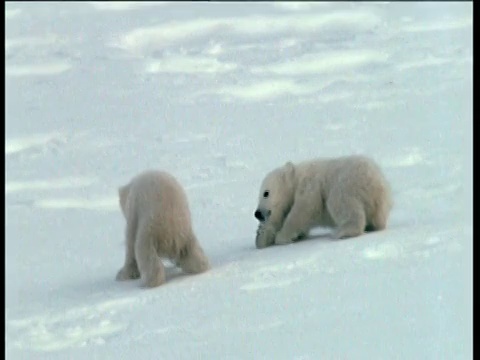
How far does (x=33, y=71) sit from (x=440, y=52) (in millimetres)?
4534

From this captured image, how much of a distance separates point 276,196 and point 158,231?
3.94 ft

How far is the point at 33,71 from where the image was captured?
11938 millimetres

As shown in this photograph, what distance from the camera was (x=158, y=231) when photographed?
258 inches

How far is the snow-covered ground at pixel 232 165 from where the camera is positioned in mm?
5352

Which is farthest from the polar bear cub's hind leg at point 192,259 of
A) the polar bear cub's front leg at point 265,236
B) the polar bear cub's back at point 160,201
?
the polar bear cub's front leg at point 265,236

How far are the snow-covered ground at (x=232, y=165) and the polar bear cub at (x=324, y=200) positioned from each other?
197mm

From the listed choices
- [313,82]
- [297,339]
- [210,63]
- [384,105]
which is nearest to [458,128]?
[384,105]

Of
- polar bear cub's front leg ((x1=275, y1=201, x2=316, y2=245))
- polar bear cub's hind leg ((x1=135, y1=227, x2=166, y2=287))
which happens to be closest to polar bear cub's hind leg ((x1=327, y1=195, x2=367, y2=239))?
polar bear cub's front leg ((x1=275, y1=201, x2=316, y2=245))

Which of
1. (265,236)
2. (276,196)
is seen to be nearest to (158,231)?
(265,236)

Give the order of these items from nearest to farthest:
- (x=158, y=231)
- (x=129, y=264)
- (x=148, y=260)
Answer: (x=148, y=260)
(x=158, y=231)
(x=129, y=264)

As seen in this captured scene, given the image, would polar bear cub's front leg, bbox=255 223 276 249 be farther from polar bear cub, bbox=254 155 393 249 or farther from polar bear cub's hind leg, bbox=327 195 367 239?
polar bear cub's hind leg, bbox=327 195 367 239

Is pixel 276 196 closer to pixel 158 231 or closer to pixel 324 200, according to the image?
pixel 324 200

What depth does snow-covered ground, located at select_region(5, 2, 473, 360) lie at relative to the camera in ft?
17.6

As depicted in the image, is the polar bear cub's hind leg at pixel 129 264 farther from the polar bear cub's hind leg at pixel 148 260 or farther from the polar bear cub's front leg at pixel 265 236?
the polar bear cub's front leg at pixel 265 236
